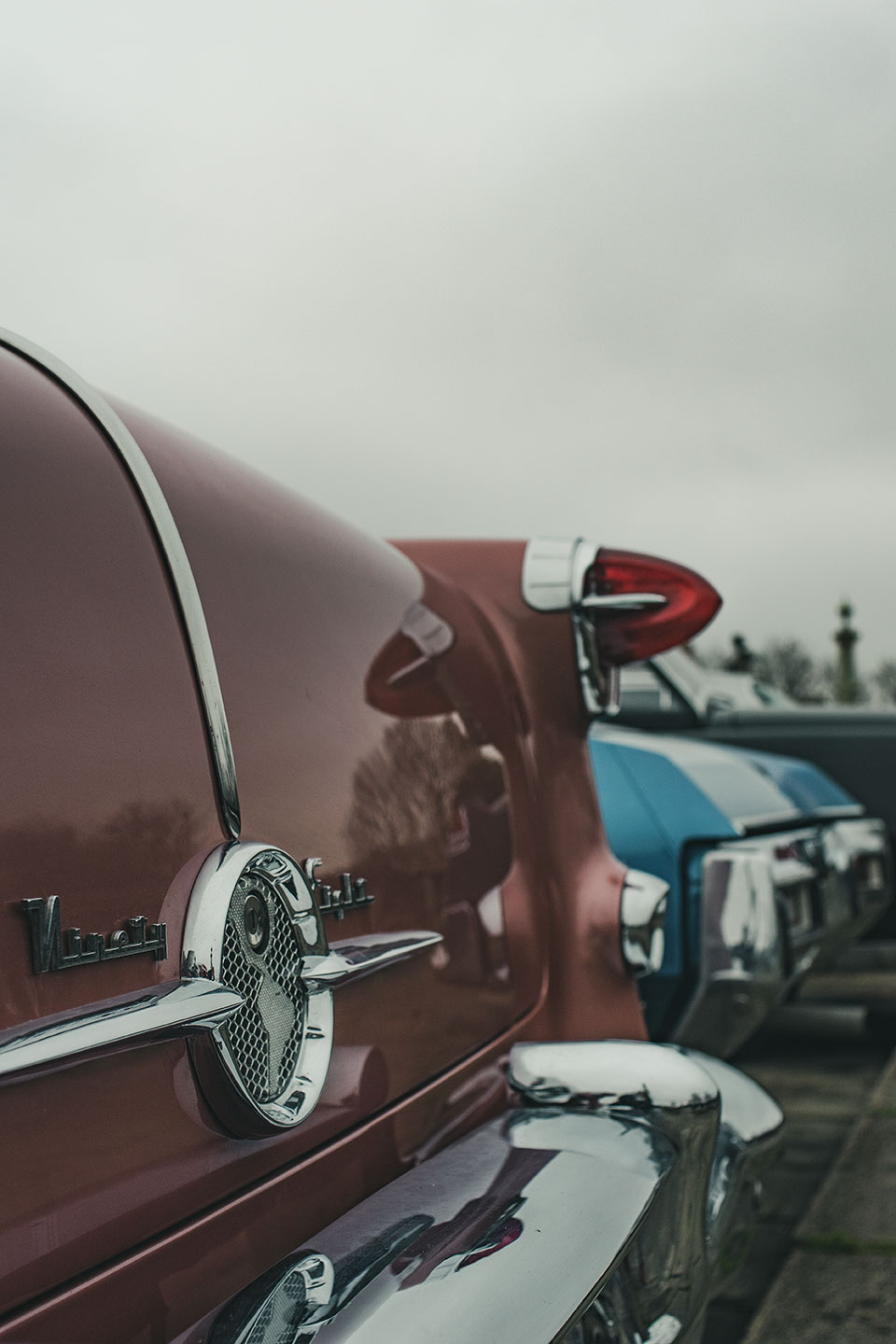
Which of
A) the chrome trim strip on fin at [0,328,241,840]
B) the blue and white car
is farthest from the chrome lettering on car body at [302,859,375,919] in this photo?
the blue and white car

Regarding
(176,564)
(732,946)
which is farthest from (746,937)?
(176,564)

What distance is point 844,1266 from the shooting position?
264cm

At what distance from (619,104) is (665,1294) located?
4.47ft

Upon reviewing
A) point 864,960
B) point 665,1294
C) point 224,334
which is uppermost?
point 224,334

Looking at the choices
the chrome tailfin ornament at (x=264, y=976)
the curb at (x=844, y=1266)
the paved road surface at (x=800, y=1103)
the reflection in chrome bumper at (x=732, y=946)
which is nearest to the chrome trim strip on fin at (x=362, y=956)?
the chrome tailfin ornament at (x=264, y=976)

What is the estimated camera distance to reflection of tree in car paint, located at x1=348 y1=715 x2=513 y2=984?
1261 mm

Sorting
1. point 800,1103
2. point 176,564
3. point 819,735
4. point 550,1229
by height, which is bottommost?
point 800,1103

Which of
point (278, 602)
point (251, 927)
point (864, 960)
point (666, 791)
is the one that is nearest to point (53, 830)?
point (251, 927)

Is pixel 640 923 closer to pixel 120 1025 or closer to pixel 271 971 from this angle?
pixel 271 971

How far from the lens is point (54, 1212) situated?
809 millimetres

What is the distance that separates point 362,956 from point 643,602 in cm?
73

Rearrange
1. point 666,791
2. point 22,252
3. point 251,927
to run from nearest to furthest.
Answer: point 251,927 < point 22,252 < point 666,791

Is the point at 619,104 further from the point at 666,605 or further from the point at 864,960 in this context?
the point at 864,960

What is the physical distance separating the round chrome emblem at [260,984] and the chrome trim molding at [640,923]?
28.2 inches
